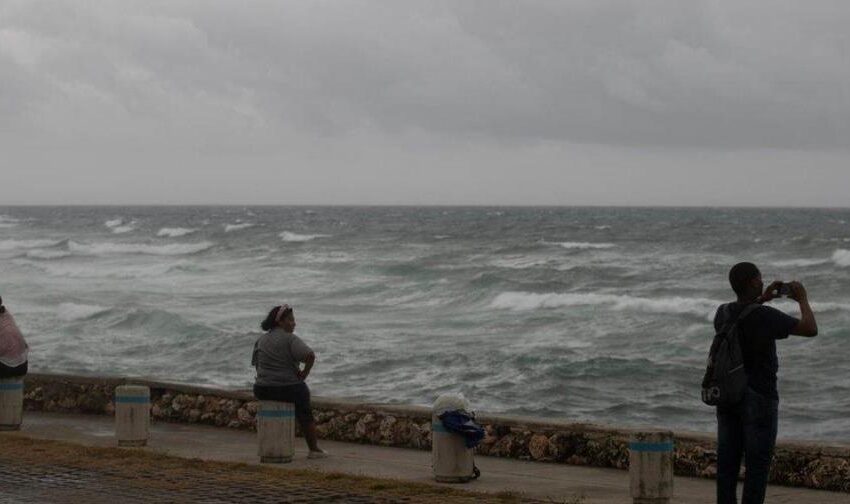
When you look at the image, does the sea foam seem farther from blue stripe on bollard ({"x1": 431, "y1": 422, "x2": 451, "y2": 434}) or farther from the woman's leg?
blue stripe on bollard ({"x1": 431, "y1": 422, "x2": 451, "y2": 434})

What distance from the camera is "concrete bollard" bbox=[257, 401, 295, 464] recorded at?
12.1 meters

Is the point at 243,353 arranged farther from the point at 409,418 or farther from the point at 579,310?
the point at 409,418

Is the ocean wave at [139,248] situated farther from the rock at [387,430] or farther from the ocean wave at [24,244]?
the rock at [387,430]

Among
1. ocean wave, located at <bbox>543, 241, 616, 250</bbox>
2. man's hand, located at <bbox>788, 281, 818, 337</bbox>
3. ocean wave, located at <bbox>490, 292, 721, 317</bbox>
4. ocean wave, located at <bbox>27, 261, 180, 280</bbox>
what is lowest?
ocean wave, located at <bbox>27, 261, 180, 280</bbox>

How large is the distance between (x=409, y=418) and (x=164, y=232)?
308 ft

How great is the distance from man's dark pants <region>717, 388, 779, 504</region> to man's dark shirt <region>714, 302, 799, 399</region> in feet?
0.25

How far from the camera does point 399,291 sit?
4597 cm

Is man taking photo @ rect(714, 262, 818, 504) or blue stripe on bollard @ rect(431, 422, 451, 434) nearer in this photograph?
man taking photo @ rect(714, 262, 818, 504)

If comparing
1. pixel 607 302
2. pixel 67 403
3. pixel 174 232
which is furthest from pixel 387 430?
pixel 174 232

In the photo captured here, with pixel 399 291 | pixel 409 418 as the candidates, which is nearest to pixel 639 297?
pixel 399 291

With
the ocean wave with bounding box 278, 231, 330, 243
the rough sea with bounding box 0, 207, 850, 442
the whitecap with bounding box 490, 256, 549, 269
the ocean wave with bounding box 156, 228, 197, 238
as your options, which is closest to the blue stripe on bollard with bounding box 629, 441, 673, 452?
the rough sea with bounding box 0, 207, 850, 442

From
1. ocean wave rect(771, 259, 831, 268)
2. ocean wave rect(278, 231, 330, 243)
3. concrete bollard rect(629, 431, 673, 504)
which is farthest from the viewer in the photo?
ocean wave rect(278, 231, 330, 243)

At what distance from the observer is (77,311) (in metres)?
37.8

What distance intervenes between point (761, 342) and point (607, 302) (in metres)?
32.1
